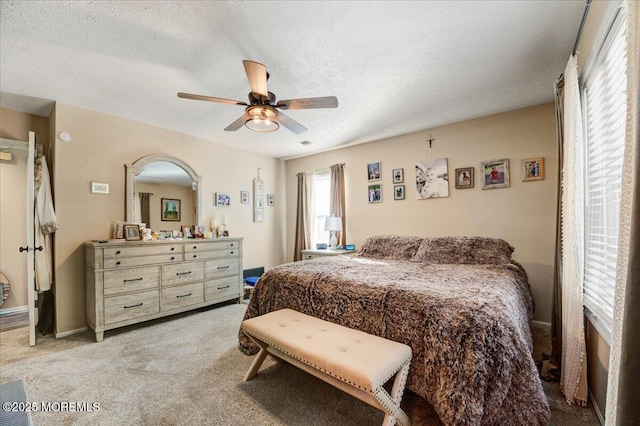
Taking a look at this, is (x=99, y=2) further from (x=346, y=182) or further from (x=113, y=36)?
(x=346, y=182)

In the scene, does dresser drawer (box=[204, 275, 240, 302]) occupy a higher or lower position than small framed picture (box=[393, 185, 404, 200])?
lower

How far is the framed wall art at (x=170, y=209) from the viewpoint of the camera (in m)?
3.68

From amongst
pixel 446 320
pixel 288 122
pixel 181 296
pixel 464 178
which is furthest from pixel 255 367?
pixel 464 178

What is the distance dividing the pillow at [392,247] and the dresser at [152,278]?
81.7 inches

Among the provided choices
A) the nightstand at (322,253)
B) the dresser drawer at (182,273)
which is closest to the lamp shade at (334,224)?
the nightstand at (322,253)

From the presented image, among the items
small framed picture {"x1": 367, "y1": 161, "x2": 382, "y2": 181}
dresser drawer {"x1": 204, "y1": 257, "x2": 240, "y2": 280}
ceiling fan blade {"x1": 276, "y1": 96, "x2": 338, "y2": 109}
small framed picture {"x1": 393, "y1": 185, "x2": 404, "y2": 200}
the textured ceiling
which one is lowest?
dresser drawer {"x1": 204, "y1": 257, "x2": 240, "y2": 280}

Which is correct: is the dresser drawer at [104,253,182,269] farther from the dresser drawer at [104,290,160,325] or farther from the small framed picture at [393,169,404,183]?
the small framed picture at [393,169,404,183]

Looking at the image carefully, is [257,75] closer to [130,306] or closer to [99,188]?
[99,188]

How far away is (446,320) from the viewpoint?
56.4 inches

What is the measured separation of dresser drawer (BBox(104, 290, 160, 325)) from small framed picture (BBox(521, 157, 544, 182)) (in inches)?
182

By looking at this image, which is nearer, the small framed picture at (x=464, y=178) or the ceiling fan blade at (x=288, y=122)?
the ceiling fan blade at (x=288, y=122)

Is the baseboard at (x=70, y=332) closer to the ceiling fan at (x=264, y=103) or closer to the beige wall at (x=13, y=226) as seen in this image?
the beige wall at (x=13, y=226)

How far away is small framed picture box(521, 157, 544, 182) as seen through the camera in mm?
3023

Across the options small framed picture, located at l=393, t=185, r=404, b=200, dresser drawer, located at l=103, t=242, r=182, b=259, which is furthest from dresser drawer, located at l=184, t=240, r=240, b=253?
small framed picture, located at l=393, t=185, r=404, b=200
